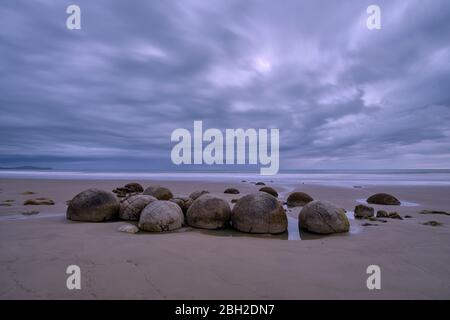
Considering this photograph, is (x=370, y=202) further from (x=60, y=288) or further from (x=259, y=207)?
(x=60, y=288)

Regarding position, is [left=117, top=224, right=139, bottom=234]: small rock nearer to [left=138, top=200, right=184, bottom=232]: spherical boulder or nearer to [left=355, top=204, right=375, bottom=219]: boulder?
[left=138, top=200, right=184, bottom=232]: spherical boulder

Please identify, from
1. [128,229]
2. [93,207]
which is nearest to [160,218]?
[128,229]

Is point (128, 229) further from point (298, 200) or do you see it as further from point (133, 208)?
point (298, 200)

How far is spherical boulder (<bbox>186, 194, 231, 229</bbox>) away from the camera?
231 inches

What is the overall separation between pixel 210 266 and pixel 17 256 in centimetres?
273

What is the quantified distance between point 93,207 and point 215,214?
9.66ft

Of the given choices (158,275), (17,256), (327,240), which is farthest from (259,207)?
(17,256)

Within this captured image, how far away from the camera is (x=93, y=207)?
6.38 metres

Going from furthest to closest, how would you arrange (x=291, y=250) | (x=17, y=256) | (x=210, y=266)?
(x=291, y=250) → (x=17, y=256) → (x=210, y=266)

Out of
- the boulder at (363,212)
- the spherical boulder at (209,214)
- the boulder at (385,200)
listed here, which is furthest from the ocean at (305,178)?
the spherical boulder at (209,214)

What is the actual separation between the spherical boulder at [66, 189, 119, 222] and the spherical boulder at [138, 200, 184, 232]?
1.34 meters

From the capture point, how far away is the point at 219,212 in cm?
592
